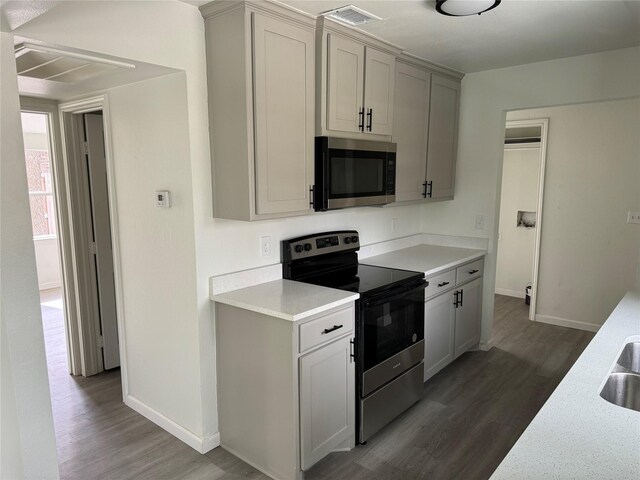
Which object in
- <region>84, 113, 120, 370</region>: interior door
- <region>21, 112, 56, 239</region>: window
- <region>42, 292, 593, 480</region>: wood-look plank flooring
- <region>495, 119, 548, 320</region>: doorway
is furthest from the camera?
<region>21, 112, 56, 239</region>: window

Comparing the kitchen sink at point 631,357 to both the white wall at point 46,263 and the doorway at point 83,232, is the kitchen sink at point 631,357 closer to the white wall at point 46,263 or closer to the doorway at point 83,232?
the doorway at point 83,232

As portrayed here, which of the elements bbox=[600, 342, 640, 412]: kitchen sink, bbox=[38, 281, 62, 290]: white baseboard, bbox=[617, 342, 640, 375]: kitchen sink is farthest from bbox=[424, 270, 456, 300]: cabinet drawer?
bbox=[38, 281, 62, 290]: white baseboard

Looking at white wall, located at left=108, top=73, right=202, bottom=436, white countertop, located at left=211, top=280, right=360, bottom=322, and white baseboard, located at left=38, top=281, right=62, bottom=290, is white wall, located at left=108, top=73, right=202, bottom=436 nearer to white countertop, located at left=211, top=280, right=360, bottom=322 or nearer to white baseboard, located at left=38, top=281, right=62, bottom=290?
white countertop, located at left=211, top=280, right=360, bottom=322

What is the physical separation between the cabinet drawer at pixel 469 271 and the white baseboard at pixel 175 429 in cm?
204

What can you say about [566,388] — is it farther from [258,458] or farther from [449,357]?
[449,357]

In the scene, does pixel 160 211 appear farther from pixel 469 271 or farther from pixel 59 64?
pixel 469 271

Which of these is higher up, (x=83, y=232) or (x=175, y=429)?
(x=83, y=232)

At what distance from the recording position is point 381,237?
3.72m

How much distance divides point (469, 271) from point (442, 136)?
3.64ft

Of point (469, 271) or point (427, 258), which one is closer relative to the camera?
point (427, 258)

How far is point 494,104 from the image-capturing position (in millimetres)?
3701

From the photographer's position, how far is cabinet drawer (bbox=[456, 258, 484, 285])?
3.48 m

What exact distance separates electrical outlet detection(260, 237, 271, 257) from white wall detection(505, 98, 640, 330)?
3160mm

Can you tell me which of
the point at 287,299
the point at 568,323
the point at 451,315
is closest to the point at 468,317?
the point at 451,315
